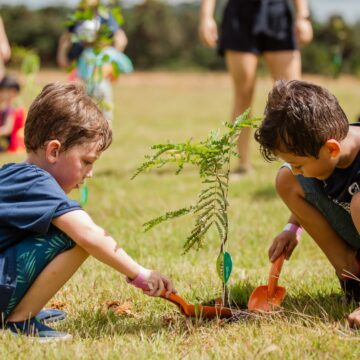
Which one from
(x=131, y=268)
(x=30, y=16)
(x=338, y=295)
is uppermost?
(x=131, y=268)

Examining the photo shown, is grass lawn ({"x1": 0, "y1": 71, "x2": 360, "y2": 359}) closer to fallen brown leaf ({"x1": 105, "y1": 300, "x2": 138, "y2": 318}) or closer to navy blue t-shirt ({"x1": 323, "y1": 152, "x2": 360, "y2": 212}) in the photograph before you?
fallen brown leaf ({"x1": 105, "y1": 300, "x2": 138, "y2": 318})

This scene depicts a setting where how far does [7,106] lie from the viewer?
8.54 meters

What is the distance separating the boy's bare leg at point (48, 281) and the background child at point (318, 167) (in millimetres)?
741

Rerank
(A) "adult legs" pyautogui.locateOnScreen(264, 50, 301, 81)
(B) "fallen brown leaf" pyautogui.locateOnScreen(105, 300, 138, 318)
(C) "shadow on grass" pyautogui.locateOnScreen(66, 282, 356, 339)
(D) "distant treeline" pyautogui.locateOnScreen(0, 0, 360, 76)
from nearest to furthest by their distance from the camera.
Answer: (C) "shadow on grass" pyautogui.locateOnScreen(66, 282, 356, 339) → (B) "fallen brown leaf" pyautogui.locateOnScreen(105, 300, 138, 318) → (A) "adult legs" pyautogui.locateOnScreen(264, 50, 301, 81) → (D) "distant treeline" pyautogui.locateOnScreen(0, 0, 360, 76)

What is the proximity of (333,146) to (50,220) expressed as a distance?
3.13ft

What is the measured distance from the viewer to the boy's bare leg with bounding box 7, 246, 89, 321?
2270 millimetres

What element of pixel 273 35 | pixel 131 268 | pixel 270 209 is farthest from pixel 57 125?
pixel 273 35

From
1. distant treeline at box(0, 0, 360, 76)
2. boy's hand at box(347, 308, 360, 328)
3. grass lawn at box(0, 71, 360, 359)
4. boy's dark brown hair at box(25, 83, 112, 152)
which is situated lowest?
distant treeline at box(0, 0, 360, 76)

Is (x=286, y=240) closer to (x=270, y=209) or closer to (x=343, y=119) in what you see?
(x=343, y=119)

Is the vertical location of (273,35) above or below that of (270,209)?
above

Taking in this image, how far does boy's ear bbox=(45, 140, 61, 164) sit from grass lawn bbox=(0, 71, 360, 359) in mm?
571

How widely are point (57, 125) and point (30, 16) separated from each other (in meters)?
33.5

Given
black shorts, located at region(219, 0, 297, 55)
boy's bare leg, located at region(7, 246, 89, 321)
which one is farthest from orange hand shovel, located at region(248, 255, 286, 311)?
black shorts, located at region(219, 0, 297, 55)

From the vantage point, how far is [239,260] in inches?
135
